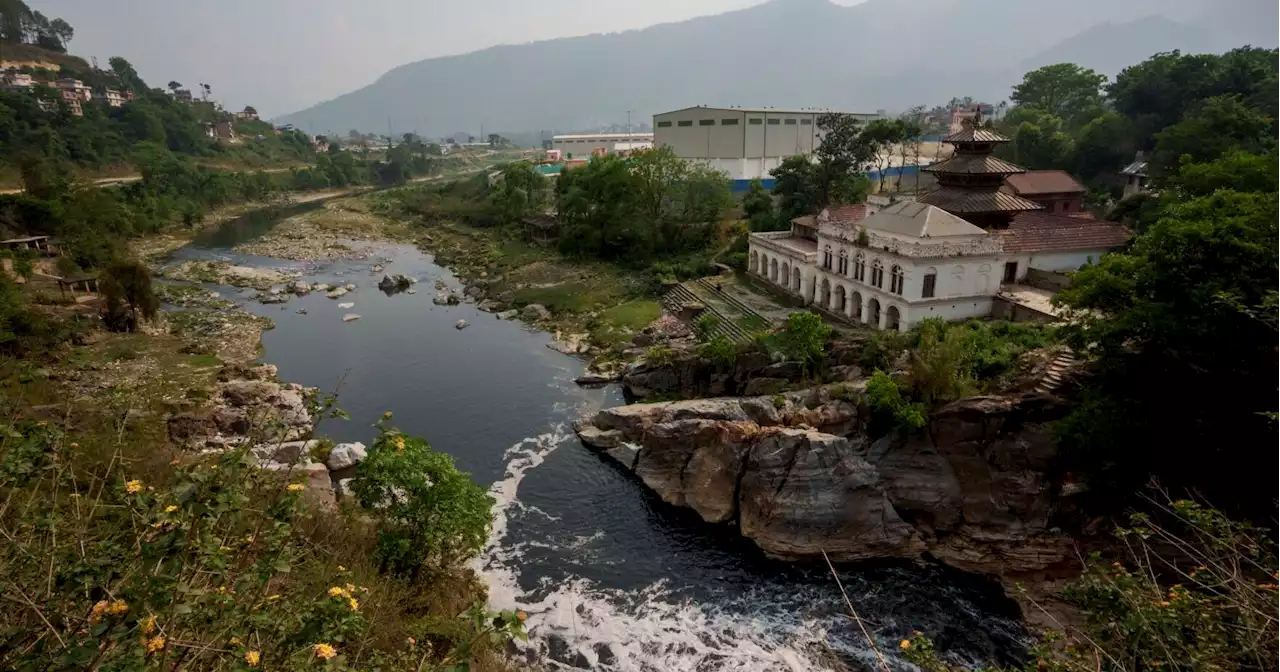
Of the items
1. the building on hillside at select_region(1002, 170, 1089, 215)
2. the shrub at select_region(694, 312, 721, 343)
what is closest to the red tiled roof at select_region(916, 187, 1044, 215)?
the building on hillside at select_region(1002, 170, 1089, 215)

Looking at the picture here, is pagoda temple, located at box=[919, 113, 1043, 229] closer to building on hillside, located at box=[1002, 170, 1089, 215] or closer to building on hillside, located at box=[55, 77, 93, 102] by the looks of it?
building on hillside, located at box=[1002, 170, 1089, 215]

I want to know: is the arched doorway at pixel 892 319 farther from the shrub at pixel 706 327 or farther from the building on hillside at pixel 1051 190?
the building on hillside at pixel 1051 190

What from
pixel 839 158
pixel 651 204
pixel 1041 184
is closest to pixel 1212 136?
pixel 1041 184

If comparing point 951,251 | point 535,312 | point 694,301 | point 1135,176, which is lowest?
point 535,312

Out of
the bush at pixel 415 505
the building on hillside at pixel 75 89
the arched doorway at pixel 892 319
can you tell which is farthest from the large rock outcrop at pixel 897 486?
the building on hillside at pixel 75 89

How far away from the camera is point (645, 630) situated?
20.2 metres

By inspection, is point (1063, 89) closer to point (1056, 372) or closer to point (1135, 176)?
point (1135, 176)

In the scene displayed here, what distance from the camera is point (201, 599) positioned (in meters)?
6.46

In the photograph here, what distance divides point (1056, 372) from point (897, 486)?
266 inches

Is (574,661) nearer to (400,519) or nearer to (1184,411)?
(400,519)

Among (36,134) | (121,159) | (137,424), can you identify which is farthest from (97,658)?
(121,159)

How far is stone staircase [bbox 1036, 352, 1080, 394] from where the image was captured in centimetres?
2373

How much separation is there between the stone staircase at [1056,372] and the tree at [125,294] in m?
46.5

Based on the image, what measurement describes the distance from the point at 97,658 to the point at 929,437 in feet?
78.2
